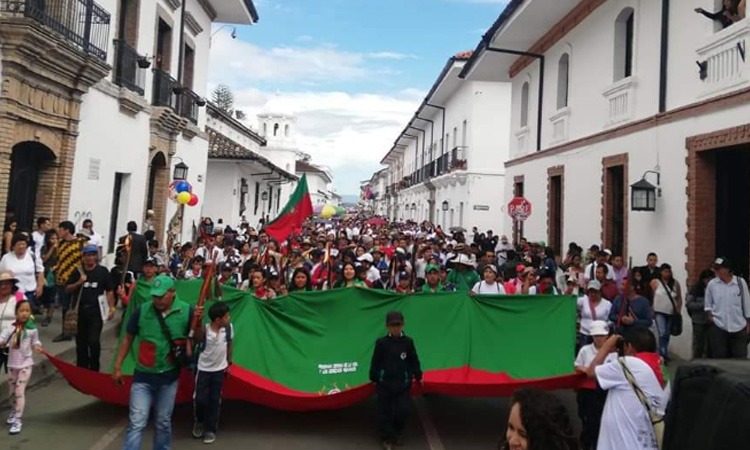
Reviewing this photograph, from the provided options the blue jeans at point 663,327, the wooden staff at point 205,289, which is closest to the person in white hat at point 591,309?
the blue jeans at point 663,327

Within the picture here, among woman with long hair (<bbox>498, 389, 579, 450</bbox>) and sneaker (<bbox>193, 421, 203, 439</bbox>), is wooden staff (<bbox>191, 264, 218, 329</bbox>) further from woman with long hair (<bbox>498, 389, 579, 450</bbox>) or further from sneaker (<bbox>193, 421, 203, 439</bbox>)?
woman with long hair (<bbox>498, 389, 579, 450</bbox>)

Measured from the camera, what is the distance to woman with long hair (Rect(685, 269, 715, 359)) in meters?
8.55

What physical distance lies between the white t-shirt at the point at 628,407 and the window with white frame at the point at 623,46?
34.5 feet

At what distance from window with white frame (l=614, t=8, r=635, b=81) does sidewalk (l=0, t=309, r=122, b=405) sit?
11.8 m

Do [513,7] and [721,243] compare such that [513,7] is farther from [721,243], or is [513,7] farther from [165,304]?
[165,304]

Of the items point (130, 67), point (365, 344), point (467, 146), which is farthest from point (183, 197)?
point (467, 146)

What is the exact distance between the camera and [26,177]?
10828 mm

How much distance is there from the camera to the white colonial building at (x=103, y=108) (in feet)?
31.1

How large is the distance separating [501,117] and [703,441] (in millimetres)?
27358

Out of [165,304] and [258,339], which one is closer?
[165,304]

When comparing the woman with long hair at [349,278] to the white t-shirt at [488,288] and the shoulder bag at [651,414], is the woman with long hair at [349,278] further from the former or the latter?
the shoulder bag at [651,414]

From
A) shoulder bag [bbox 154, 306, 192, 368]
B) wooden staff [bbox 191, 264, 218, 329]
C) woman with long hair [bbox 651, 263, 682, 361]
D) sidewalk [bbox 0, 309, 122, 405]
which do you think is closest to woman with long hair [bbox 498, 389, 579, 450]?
shoulder bag [bbox 154, 306, 192, 368]

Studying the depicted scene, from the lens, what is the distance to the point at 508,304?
23.3 ft

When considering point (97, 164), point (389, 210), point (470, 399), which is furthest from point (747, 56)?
point (389, 210)
